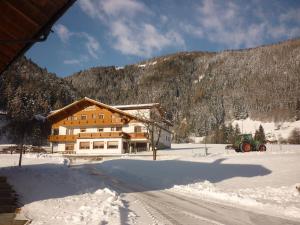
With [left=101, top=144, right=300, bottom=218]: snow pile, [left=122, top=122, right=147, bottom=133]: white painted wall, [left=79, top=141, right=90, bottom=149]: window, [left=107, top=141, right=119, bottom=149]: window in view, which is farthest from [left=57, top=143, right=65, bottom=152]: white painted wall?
[left=101, top=144, right=300, bottom=218]: snow pile

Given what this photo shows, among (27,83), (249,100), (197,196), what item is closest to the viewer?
(197,196)

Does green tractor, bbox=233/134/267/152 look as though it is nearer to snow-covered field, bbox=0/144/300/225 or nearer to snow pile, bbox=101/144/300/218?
snow pile, bbox=101/144/300/218

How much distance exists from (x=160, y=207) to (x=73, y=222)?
14.9ft

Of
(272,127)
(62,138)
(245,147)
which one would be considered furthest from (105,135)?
(272,127)

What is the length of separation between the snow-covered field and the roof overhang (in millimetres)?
4385

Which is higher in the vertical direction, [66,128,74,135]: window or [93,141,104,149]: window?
[66,128,74,135]: window

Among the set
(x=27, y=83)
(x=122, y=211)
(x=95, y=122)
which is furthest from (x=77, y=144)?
(x=27, y=83)

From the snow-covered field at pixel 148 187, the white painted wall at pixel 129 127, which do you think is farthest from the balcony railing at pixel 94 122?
the snow-covered field at pixel 148 187

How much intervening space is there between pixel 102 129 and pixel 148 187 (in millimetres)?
43411

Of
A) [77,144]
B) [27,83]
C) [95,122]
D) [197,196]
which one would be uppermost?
[27,83]

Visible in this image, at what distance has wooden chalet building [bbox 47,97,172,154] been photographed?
5712 cm

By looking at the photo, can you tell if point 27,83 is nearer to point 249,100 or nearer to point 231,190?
point 231,190

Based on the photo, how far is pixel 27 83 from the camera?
116m

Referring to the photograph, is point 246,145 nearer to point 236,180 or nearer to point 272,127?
point 236,180
